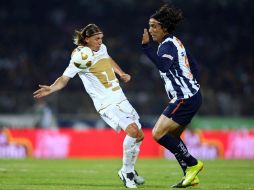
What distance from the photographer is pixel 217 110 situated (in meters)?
26.1

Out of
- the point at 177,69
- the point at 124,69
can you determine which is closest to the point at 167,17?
the point at 177,69

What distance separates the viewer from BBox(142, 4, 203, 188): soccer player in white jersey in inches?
427

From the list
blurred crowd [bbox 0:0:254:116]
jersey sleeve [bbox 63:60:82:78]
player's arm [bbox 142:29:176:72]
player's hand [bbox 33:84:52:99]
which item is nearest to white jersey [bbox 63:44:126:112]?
jersey sleeve [bbox 63:60:82:78]

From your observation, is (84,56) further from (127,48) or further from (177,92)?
(127,48)

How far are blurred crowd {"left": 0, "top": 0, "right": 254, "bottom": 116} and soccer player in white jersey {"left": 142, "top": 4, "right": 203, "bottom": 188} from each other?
14.8 metres

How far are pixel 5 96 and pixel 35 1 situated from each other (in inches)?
281

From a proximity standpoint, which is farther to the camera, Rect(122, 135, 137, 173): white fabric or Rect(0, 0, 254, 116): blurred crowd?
Rect(0, 0, 254, 116): blurred crowd

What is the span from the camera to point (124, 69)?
29.2 meters

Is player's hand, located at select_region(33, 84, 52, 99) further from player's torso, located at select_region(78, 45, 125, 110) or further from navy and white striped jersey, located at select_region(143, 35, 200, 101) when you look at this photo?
navy and white striped jersey, located at select_region(143, 35, 200, 101)

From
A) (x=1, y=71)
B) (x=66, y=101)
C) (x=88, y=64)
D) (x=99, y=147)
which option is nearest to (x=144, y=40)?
(x=88, y=64)

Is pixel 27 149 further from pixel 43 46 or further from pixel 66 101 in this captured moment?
pixel 43 46

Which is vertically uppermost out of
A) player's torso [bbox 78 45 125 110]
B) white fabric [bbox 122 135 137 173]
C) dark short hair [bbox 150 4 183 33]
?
dark short hair [bbox 150 4 183 33]

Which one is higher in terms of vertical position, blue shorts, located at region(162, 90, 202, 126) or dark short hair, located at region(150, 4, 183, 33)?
dark short hair, located at region(150, 4, 183, 33)

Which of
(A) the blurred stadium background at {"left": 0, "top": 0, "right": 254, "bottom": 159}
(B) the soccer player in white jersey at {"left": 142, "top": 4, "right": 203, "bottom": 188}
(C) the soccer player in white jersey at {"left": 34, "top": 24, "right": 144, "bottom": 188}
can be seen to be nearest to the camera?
(B) the soccer player in white jersey at {"left": 142, "top": 4, "right": 203, "bottom": 188}
